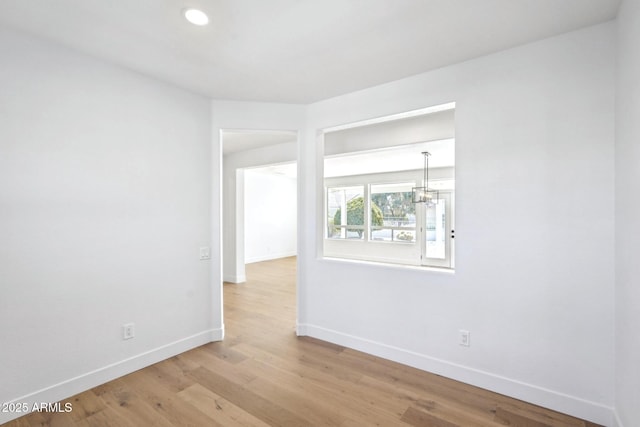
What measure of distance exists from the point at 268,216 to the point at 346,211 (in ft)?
8.18

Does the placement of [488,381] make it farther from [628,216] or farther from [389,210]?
[389,210]

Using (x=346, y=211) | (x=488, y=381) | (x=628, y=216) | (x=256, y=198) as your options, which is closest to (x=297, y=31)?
(x=628, y=216)

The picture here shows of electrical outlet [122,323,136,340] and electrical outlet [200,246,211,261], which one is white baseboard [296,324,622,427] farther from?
electrical outlet [122,323,136,340]

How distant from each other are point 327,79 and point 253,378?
2739 mm

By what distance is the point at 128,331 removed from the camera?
2.59 metres

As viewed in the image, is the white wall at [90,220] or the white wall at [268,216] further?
the white wall at [268,216]

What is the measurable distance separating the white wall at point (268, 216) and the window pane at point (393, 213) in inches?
118

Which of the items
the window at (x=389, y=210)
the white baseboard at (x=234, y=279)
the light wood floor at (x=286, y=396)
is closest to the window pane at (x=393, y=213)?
the window at (x=389, y=210)

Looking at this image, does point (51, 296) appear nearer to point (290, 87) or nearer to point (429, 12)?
point (290, 87)

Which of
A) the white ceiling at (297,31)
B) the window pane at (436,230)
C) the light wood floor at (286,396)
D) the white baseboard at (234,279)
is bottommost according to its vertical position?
the light wood floor at (286,396)

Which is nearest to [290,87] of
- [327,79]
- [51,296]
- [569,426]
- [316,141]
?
[327,79]

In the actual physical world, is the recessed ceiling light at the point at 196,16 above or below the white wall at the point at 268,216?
above

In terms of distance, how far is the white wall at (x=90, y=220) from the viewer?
2.03 m

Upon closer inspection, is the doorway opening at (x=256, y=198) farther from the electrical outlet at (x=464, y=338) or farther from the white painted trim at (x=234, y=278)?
the electrical outlet at (x=464, y=338)
